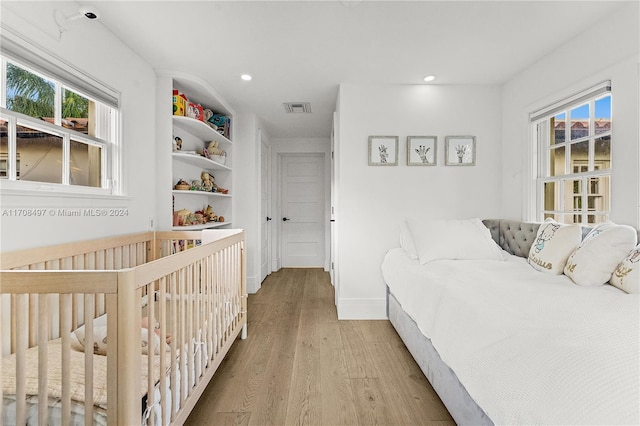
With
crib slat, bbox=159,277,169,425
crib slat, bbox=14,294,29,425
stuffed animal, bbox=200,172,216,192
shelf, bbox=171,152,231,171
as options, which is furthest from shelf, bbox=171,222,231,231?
crib slat, bbox=14,294,29,425

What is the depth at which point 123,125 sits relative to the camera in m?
2.19

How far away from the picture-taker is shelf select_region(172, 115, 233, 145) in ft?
8.96

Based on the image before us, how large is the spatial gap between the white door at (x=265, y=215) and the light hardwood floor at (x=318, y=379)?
1397 millimetres

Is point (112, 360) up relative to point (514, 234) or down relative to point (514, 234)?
down

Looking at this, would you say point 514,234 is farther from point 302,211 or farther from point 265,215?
point 302,211

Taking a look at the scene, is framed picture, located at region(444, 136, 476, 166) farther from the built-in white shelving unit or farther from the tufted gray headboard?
the built-in white shelving unit

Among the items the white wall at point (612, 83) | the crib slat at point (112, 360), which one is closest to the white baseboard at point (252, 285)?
the crib slat at point (112, 360)

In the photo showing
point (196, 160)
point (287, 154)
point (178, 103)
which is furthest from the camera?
point (287, 154)

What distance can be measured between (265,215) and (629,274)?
3.67 meters

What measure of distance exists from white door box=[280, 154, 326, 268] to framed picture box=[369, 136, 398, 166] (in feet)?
7.08

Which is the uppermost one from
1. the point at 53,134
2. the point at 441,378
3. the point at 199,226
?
the point at 53,134

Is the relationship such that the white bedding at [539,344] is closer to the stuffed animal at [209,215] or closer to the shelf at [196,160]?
the shelf at [196,160]

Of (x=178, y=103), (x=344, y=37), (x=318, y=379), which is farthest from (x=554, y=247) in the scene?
(x=178, y=103)

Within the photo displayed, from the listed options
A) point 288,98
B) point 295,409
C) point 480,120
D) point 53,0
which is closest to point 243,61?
point 288,98
